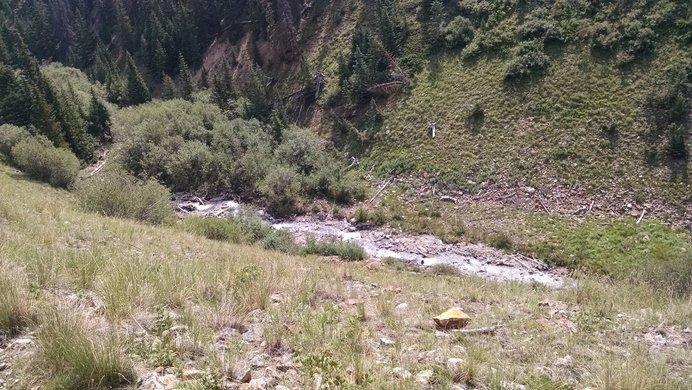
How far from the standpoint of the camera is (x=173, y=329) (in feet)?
14.8

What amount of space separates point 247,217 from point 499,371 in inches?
903

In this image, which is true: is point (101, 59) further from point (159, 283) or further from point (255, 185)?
point (159, 283)

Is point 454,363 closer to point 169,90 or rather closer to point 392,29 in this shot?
point 392,29

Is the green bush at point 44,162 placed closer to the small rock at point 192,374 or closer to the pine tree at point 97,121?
the pine tree at point 97,121

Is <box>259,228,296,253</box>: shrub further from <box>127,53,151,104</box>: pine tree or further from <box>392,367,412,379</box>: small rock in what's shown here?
<box>127,53,151,104</box>: pine tree

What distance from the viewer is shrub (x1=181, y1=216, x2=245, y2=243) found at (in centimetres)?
2072

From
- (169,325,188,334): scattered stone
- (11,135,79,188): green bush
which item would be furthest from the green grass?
(169,325,188,334): scattered stone

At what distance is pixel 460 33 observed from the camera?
3566 centimetres

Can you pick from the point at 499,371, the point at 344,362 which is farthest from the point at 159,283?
the point at 499,371

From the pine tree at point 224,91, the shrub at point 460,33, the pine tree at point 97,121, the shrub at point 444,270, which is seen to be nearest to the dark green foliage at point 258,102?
the pine tree at point 224,91

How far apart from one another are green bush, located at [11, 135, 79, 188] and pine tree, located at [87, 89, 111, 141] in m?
12.3

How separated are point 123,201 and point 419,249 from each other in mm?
15612

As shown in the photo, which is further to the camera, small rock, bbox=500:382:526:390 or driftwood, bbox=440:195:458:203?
driftwood, bbox=440:195:458:203

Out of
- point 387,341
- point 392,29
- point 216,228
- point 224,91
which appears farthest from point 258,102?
point 387,341
